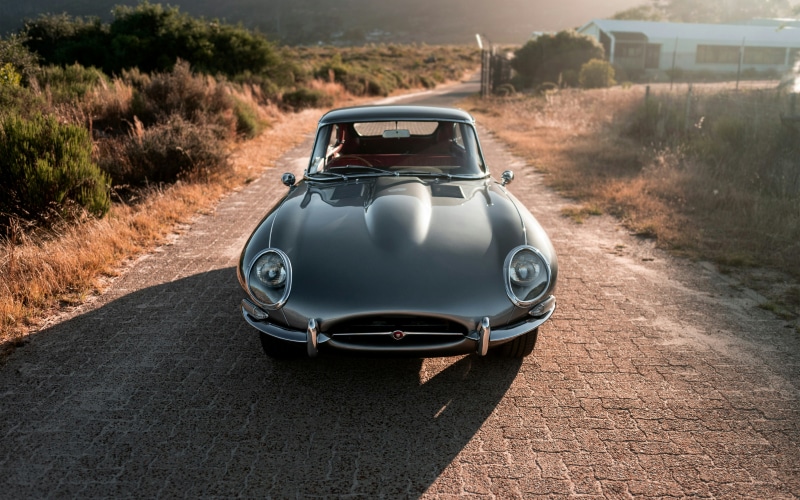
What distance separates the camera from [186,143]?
10164 mm

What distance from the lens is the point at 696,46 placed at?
51312 millimetres

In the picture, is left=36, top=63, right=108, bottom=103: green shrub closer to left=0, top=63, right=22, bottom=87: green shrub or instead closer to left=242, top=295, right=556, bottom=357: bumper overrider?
left=0, top=63, right=22, bottom=87: green shrub

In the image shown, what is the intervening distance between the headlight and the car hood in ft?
0.17

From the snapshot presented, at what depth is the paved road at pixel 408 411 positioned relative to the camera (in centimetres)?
294

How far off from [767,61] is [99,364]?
190ft

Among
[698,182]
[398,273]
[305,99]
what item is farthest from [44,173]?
[305,99]

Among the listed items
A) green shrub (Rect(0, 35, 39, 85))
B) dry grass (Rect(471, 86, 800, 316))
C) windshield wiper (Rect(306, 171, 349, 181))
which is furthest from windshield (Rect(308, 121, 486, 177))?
green shrub (Rect(0, 35, 39, 85))

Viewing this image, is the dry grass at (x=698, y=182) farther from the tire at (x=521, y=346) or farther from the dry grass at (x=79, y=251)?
the dry grass at (x=79, y=251)

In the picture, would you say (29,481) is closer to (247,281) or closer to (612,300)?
(247,281)

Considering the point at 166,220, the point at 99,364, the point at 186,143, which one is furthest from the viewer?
the point at 186,143

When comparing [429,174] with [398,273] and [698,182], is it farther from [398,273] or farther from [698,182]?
[698,182]

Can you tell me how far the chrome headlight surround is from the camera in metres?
3.65

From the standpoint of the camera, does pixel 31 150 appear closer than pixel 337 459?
No

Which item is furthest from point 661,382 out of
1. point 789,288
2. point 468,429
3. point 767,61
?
point 767,61
